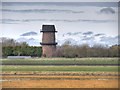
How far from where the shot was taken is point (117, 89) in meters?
7.42

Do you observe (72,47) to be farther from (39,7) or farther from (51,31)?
(39,7)

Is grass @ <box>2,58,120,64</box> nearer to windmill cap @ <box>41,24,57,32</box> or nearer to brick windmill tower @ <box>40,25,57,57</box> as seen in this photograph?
Answer: brick windmill tower @ <box>40,25,57,57</box>

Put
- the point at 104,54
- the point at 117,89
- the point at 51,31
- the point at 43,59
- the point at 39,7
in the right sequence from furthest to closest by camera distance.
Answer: the point at 51,31
the point at 43,59
the point at 104,54
the point at 39,7
the point at 117,89

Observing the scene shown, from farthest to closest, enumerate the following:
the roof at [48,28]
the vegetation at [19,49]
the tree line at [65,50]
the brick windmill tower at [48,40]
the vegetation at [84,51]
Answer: the vegetation at [19,49]
the roof at [48,28]
the brick windmill tower at [48,40]
the tree line at [65,50]
the vegetation at [84,51]

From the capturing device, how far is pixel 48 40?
17.3m

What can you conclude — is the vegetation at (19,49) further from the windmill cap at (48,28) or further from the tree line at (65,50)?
the windmill cap at (48,28)

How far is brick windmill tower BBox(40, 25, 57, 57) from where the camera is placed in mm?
16439

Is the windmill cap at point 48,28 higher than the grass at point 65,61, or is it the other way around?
the windmill cap at point 48,28

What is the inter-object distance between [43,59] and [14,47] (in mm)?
3200

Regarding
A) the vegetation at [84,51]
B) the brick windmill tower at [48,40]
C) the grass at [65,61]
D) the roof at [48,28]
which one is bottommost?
the grass at [65,61]

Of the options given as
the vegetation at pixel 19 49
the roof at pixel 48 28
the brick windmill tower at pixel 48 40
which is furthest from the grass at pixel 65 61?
the roof at pixel 48 28

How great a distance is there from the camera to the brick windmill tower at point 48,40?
16.4 meters

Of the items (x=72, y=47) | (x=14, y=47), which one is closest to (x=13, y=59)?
(x=14, y=47)

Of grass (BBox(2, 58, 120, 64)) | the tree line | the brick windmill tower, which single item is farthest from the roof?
grass (BBox(2, 58, 120, 64))
